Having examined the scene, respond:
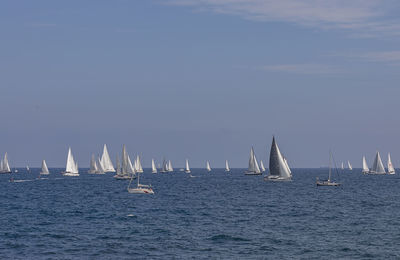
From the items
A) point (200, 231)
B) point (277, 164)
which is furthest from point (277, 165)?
point (200, 231)

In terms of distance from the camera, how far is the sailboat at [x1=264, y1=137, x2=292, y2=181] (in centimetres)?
16100

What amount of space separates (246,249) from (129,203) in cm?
5390

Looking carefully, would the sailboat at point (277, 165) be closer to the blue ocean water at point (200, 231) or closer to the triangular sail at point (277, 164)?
the triangular sail at point (277, 164)

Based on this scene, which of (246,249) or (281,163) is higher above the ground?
(281,163)

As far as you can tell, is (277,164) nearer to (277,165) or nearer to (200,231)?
(277,165)

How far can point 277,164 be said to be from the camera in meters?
167

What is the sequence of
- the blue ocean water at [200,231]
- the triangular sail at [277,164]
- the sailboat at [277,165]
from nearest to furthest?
the blue ocean water at [200,231], the triangular sail at [277,164], the sailboat at [277,165]

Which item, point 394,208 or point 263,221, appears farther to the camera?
point 394,208

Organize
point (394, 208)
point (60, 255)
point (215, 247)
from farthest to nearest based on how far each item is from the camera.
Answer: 1. point (394, 208)
2. point (215, 247)
3. point (60, 255)

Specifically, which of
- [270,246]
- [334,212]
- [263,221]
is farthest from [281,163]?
[270,246]

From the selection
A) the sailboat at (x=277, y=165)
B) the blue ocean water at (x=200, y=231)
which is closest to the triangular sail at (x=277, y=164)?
the sailboat at (x=277, y=165)

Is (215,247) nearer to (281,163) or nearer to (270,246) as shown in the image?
(270,246)

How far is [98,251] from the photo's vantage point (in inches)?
2112

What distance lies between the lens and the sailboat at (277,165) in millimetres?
161000
